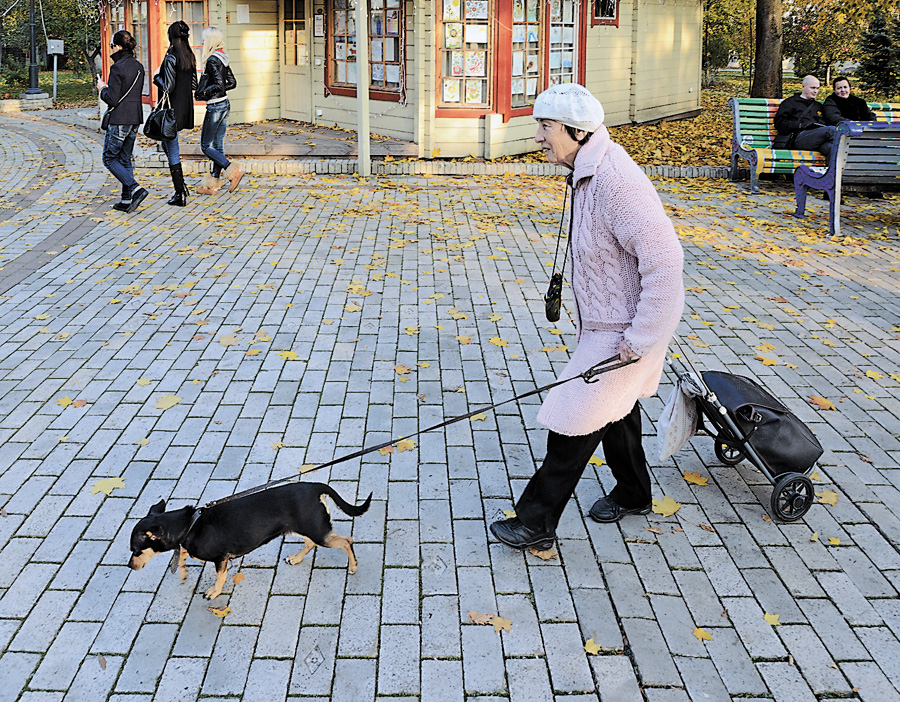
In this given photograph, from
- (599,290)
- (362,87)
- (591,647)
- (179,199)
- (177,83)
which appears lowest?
(591,647)

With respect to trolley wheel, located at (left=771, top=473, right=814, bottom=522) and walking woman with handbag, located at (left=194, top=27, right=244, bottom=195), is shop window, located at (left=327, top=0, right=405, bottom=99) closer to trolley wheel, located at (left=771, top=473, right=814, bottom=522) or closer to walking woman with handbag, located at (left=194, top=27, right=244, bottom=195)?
walking woman with handbag, located at (left=194, top=27, right=244, bottom=195)

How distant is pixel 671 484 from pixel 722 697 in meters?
1.66

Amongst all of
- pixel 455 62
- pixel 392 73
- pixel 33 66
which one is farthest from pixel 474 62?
pixel 33 66

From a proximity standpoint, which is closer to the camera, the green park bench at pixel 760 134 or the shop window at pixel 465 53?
the green park bench at pixel 760 134

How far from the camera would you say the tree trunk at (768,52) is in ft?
52.9

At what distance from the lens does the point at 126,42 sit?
10547 millimetres

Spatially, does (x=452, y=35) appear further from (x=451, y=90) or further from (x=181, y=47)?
(x=181, y=47)

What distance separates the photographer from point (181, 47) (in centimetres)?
1112

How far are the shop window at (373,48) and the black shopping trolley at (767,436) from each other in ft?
38.0

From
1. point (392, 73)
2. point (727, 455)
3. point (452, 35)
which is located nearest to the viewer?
point (727, 455)

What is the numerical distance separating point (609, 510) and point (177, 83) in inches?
340

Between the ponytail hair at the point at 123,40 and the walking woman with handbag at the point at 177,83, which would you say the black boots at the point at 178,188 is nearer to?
the walking woman with handbag at the point at 177,83

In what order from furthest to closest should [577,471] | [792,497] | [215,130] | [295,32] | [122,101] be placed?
[295,32] < [215,130] < [122,101] < [792,497] < [577,471]

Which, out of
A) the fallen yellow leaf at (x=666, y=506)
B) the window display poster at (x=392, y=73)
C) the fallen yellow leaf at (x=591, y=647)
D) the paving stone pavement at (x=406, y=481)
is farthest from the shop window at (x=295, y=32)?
the fallen yellow leaf at (x=591, y=647)
